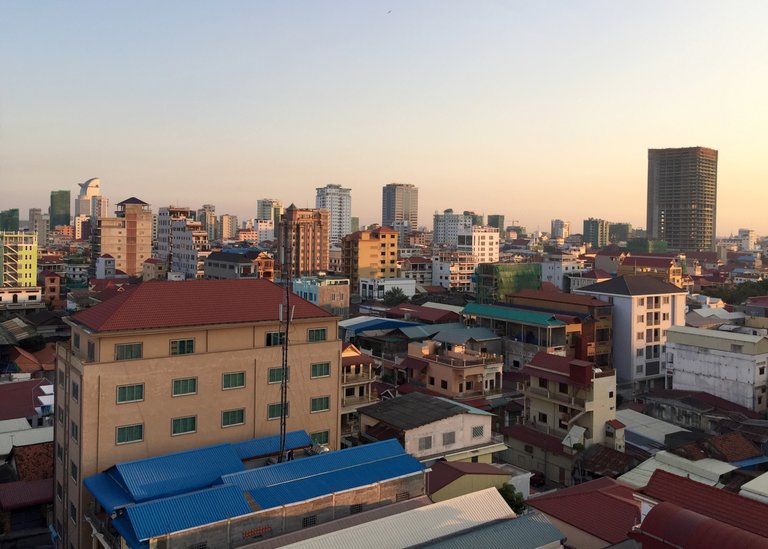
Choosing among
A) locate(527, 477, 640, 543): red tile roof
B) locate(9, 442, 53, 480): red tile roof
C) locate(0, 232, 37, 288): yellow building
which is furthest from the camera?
locate(0, 232, 37, 288): yellow building

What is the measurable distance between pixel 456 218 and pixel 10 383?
13105cm

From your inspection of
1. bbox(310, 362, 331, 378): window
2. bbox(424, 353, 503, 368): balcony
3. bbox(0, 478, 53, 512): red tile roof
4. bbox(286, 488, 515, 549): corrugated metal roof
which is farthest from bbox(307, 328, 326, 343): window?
bbox(424, 353, 503, 368): balcony

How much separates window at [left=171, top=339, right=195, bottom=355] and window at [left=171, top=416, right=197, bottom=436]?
5.36 feet

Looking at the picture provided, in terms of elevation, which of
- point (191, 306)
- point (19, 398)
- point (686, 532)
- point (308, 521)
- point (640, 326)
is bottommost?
point (19, 398)

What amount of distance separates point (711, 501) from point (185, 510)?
10176 millimetres

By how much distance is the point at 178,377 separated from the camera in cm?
1667

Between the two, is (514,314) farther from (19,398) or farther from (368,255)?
(368,255)

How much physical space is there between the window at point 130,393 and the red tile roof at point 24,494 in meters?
4.90

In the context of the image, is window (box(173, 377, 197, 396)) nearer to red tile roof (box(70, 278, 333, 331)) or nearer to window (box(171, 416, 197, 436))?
window (box(171, 416, 197, 436))

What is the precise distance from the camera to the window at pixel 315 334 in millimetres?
19047

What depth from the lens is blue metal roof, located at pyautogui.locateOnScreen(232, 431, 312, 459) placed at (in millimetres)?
16312

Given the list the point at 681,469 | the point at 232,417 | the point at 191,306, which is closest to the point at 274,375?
the point at 232,417

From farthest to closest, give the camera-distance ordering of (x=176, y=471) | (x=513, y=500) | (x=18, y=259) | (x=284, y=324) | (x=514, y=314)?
(x=18, y=259), (x=514, y=314), (x=284, y=324), (x=513, y=500), (x=176, y=471)

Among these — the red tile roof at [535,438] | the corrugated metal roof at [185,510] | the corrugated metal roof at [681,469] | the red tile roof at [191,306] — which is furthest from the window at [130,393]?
the red tile roof at [535,438]
